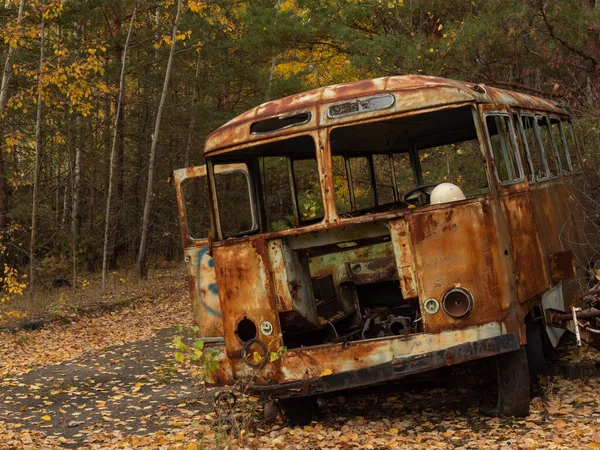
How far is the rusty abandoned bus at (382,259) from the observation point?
6203mm

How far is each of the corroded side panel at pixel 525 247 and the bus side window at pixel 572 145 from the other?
342cm

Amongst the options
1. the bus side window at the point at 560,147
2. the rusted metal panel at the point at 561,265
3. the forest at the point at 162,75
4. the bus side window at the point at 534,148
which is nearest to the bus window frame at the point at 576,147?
the bus side window at the point at 560,147

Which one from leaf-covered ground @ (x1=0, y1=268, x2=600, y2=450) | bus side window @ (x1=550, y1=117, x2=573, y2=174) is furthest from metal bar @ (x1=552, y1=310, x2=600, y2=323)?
bus side window @ (x1=550, y1=117, x2=573, y2=174)

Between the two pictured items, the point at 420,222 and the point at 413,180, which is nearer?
the point at 420,222

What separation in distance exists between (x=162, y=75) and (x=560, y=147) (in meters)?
17.8

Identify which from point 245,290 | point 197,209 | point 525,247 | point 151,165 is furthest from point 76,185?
point 525,247

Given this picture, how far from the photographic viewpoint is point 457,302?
6.23m

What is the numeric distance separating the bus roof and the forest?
17.5 feet

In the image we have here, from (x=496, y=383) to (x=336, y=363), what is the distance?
1581 mm

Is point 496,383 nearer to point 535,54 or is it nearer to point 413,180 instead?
point 413,180

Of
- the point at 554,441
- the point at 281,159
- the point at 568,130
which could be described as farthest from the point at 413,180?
the point at 554,441

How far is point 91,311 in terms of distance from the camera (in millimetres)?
17016

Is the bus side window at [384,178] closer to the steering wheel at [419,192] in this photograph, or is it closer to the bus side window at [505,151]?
the steering wheel at [419,192]

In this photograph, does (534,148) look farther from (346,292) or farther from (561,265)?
(346,292)
